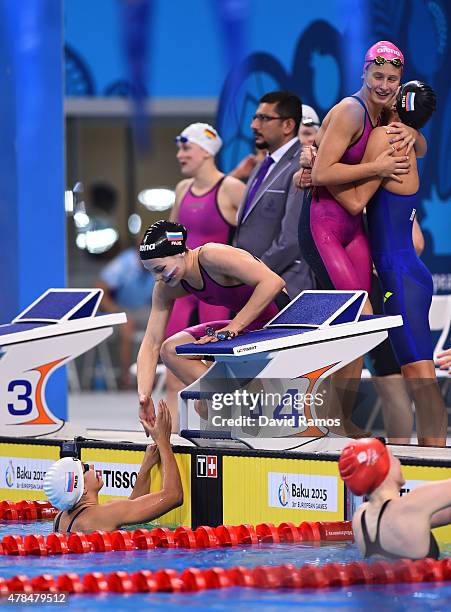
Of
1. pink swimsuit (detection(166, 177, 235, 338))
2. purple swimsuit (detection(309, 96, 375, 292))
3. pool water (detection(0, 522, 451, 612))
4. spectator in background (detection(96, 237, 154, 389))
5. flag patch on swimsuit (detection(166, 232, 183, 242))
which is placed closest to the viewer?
pool water (detection(0, 522, 451, 612))

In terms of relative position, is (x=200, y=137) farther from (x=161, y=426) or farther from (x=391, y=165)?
(x=161, y=426)

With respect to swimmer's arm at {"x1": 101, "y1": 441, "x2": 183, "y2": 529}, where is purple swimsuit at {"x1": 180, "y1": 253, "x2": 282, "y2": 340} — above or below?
above

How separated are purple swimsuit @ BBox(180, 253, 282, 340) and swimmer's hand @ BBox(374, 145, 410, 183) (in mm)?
850

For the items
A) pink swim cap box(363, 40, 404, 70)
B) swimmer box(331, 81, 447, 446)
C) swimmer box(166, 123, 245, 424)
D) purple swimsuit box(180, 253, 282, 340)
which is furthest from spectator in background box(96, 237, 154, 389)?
pink swim cap box(363, 40, 404, 70)

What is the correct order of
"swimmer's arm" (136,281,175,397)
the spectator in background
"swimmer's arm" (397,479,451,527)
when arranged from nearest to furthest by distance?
"swimmer's arm" (397,479,451,527) → "swimmer's arm" (136,281,175,397) → the spectator in background

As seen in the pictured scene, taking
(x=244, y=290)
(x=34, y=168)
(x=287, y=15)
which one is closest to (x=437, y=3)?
(x=287, y=15)

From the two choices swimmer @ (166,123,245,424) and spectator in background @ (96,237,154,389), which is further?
spectator in background @ (96,237,154,389)

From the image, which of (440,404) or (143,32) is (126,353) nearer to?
(143,32)

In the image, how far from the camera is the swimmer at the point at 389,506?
14.5ft

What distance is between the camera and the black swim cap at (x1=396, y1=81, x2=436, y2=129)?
5.78 m

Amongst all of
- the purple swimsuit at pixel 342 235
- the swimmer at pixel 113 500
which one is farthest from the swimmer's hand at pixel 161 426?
the purple swimsuit at pixel 342 235

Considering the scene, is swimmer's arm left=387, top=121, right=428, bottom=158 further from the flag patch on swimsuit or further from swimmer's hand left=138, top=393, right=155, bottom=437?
swimmer's hand left=138, top=393, right=155, bottom=437

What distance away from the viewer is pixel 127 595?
4449 mm

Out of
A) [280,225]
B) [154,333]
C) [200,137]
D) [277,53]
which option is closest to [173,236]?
[154,333]
